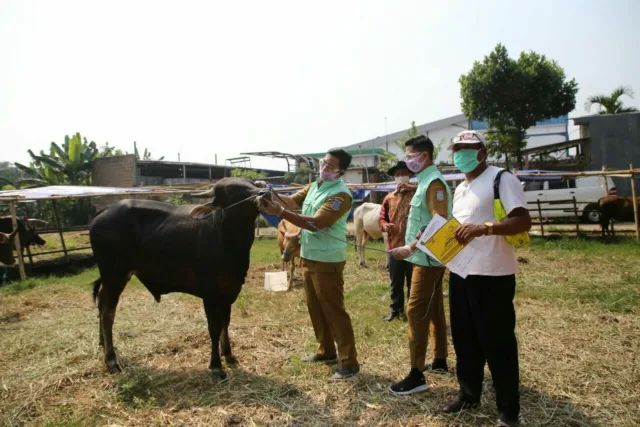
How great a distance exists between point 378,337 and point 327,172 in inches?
91.0

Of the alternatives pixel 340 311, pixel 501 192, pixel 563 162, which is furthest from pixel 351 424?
pixel 563 162

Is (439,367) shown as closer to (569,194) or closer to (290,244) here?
(290,244)

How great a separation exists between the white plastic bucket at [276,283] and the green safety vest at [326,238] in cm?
432

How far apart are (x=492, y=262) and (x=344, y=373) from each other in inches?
76.1

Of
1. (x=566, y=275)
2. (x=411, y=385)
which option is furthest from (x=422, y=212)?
(x=566, y=275)

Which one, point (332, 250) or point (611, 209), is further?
point (611, 209)

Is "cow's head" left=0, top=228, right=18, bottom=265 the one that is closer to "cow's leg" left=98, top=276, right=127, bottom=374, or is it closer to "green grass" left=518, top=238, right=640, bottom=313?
"cow's leg" left=98, top=276, right=127, bottom=374

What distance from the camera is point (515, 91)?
1998cm

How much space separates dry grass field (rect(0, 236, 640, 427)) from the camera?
140 inches

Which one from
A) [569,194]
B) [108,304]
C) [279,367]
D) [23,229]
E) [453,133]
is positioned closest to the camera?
[279,367]

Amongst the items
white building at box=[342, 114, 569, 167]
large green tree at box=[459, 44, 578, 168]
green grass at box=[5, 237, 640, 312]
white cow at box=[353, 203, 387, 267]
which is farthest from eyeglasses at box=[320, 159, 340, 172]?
white building at box=[342, 114, 569, 167]

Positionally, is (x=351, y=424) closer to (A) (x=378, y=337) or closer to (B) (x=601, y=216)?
(A) (x=378, y=337)

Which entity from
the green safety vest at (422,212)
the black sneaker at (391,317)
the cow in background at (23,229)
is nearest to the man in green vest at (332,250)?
the green safety vest at (422,212)

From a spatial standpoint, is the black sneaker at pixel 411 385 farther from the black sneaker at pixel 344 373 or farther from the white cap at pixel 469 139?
the white cap at pixel 469 139
